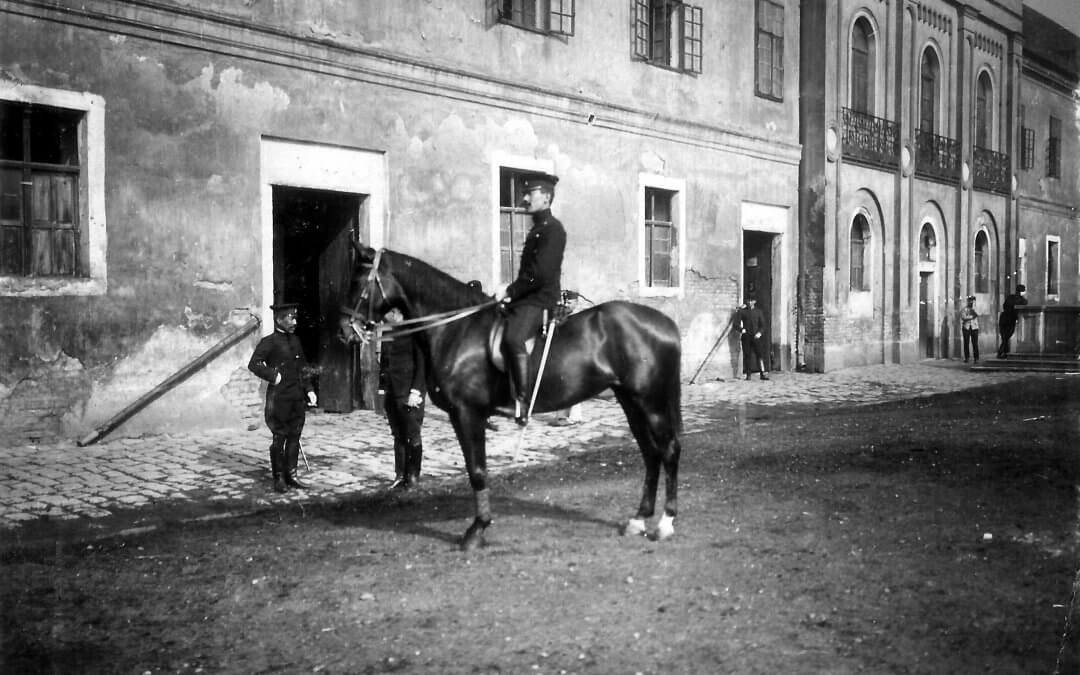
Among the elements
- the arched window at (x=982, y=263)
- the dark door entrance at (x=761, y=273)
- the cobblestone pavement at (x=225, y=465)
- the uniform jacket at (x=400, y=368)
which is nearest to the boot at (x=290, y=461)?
the cobblestone pavement at (x=225, y=465)

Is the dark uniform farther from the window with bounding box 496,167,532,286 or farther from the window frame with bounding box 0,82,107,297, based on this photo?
the window with bounding box 496,167,532,286

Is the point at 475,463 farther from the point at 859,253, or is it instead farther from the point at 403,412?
the point at 859,253

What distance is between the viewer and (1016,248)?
28625 millimetres

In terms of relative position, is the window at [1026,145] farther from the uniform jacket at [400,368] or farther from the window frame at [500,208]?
the uniform jacket at [400,368]

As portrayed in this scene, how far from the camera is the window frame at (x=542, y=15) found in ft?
46.2

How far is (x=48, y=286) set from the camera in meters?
9.49

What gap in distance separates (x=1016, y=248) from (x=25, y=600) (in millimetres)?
29483

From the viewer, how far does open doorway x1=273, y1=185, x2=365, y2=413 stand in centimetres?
1248

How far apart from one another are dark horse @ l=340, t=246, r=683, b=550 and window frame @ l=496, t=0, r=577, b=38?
857 cm

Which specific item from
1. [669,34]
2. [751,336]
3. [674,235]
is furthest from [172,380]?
[751,336]

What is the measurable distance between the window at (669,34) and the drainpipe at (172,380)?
8712mm

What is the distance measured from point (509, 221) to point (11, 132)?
268 inches

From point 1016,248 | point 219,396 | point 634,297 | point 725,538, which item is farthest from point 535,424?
point 1016,248

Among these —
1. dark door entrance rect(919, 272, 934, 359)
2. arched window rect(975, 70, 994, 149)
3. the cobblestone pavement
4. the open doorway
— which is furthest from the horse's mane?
arched window rect(975, 70, 994, 149)
